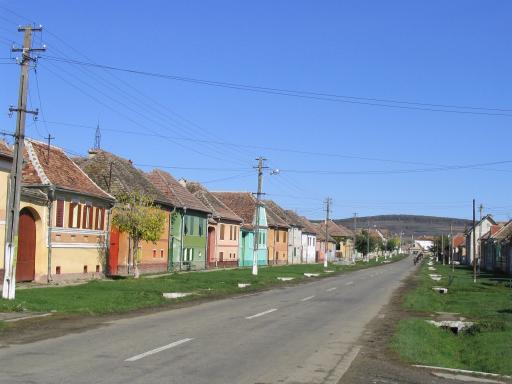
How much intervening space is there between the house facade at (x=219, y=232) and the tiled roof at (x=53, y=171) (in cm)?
2338

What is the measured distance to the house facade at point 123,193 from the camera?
39906 millimetres

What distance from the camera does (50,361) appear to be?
10.6 metres

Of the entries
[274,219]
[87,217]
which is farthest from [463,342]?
[274,219]

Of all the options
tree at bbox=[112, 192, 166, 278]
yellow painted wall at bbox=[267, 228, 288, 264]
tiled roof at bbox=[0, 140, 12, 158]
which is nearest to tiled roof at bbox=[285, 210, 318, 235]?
yellow painted wall at bbox=[267, 228, 288, 264]

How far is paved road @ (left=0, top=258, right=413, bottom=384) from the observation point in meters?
9.73

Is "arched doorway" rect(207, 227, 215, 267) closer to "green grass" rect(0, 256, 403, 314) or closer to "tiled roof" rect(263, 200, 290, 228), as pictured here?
"tiled roof" rect(263, 200, 290, 228)

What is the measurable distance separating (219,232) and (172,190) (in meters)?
11.9

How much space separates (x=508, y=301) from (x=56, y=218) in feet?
67.7

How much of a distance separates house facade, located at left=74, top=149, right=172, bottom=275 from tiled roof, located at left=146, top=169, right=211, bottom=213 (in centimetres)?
190

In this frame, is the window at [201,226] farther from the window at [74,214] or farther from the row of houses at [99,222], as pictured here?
the window at [74,214]

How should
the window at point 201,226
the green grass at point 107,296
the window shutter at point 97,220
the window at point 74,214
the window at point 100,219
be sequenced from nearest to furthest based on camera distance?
the green grass at point 107,296, the window at point 74,214, the window shutter at point 97,220, the window at point 100,219, the window at point 201,226

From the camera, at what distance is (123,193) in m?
38.3

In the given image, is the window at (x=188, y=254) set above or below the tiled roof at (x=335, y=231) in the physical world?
below

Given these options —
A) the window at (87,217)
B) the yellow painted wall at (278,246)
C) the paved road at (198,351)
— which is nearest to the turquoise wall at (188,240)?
the window at (87,217)
